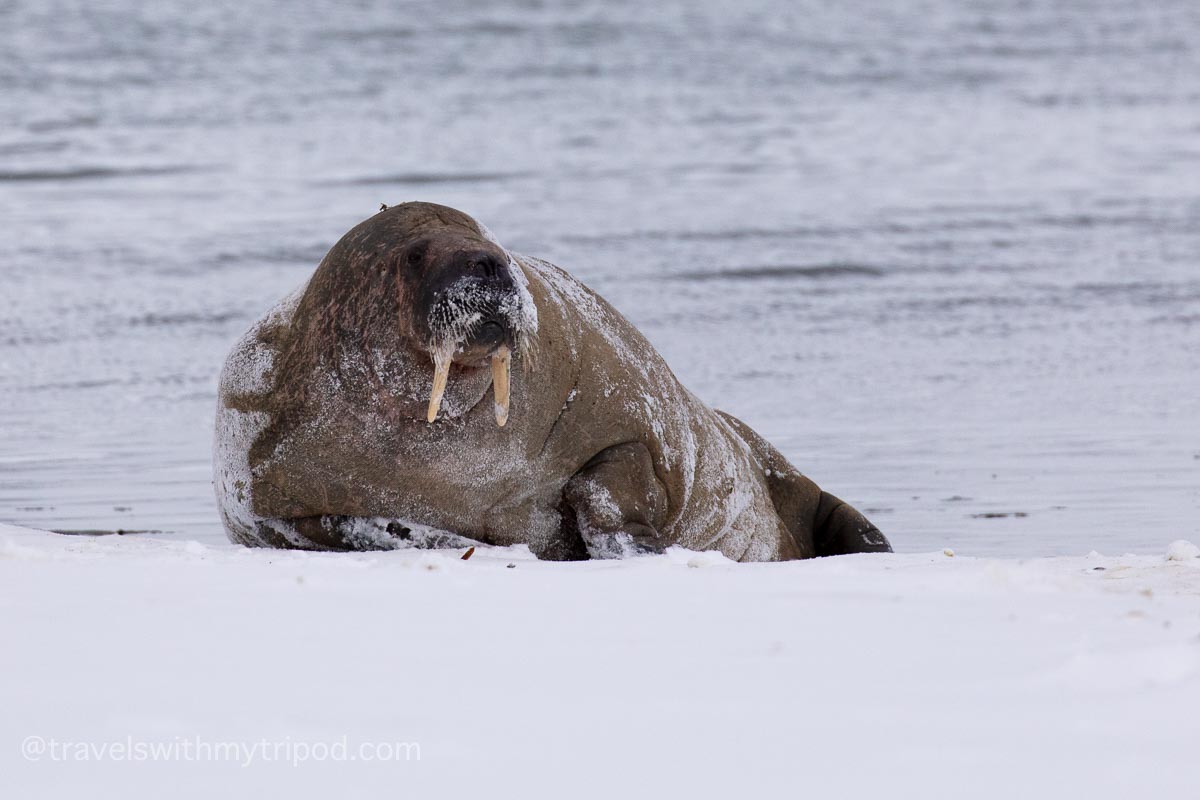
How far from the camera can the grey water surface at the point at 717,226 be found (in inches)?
288

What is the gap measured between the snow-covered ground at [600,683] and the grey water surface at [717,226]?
250cm

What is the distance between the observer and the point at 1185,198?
49.1ft

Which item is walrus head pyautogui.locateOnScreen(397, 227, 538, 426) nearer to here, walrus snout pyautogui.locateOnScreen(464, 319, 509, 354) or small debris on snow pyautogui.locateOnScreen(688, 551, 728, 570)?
walrus snout pyautogui.locateOnScreen(464, 319, 509, 354)

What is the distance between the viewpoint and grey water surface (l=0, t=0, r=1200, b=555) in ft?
24.0

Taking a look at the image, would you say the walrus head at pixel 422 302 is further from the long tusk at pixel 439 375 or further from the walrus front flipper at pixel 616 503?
the walrus front flipper at pixel 616 503

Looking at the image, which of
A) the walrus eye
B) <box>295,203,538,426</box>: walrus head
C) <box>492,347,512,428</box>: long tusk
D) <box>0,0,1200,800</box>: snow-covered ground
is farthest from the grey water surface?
<box>492,347,512,428</box>: long tusk

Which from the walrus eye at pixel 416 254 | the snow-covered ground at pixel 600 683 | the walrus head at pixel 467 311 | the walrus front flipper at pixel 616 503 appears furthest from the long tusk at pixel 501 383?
the snow-covered ground at pixel 600 683

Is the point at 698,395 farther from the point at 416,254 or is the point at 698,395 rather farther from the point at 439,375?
the point at 439,375

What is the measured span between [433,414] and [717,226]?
948 centimetres

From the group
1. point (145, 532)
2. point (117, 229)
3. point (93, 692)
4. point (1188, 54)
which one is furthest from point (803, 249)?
point (1188, 54)

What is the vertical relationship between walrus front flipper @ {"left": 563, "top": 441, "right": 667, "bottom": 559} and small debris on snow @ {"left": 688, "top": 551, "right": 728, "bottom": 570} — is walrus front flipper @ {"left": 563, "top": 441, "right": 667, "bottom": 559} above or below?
below

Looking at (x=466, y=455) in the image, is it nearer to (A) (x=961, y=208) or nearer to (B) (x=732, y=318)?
(B) (x=732, y=318)

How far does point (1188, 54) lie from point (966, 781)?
28.0 meters

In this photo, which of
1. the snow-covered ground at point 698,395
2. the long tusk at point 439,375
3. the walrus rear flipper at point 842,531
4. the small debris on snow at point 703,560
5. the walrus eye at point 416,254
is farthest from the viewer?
the walrus rear flipper at point 842,531
